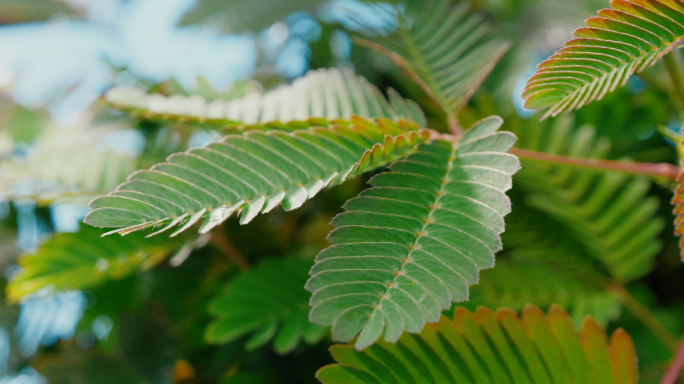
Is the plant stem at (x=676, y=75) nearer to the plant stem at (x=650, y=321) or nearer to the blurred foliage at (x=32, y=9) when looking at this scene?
the plant stem at (x=650, y=321)

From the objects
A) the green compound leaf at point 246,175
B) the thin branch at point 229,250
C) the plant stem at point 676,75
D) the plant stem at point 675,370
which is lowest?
the thin branch at point 229,250

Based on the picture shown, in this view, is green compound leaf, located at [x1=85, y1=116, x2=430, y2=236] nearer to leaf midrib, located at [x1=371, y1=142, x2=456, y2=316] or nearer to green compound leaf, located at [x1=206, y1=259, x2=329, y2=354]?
leaf midrib, located at [x1=371, y1=142, x2=456, y2=316]

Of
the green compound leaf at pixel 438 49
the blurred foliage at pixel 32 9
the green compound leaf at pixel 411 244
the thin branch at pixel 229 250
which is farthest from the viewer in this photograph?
the blurred foliage at pixel 32 9

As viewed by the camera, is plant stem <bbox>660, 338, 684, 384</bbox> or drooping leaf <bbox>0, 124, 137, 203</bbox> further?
drooping leaf <bbox>0, 124, 137, 203</bbox>

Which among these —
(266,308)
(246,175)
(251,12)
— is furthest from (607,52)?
(251,12)

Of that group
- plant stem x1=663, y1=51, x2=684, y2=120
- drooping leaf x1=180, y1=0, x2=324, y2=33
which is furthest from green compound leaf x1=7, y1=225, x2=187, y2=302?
plant stem x1=663, y1=51, x2=684, y2=120

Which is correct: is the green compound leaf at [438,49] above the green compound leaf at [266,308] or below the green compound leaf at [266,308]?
above

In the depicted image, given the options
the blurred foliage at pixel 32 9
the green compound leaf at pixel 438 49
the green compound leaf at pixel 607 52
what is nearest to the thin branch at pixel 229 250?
the green compound leaf at pixel 438 49

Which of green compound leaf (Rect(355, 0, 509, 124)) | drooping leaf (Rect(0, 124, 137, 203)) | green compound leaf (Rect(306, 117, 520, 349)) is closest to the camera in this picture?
green compound leaf (Rect(306, 117, 520, 349))
